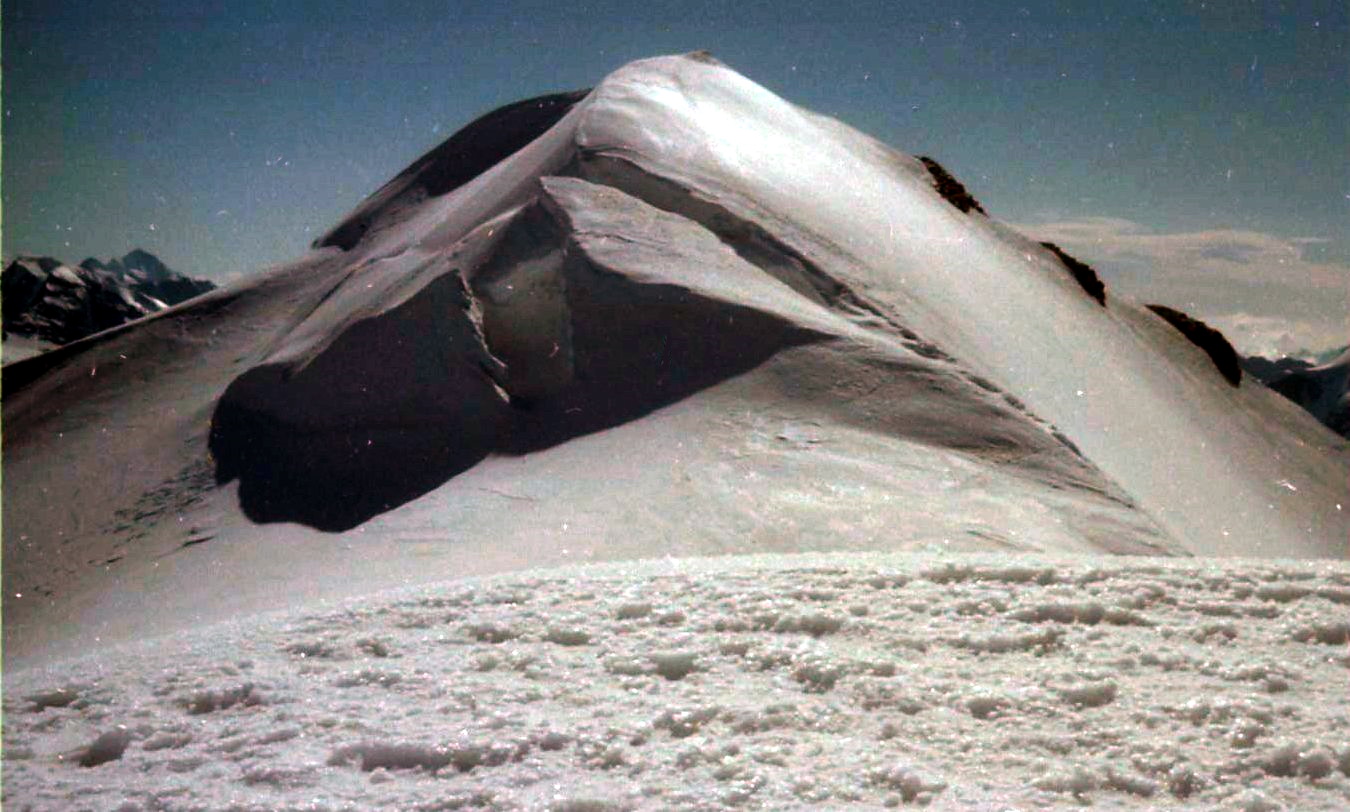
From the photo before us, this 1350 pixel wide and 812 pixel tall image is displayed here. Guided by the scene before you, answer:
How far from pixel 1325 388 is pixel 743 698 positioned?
202 feet

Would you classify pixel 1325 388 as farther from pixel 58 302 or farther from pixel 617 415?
pixel 58 302

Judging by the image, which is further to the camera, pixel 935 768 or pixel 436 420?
pixel 436 420

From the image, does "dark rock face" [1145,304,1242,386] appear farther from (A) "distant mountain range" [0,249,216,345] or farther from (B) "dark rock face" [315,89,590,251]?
(A) "distant mountain range" [0,249,216,345]

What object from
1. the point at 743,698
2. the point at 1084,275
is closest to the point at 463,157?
the point at 1084,275

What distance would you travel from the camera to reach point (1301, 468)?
11.8 meters

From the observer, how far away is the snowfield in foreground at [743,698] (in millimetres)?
1630

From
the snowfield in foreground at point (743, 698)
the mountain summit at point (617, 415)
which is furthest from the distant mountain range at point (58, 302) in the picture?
the snowfield in foreground at point (743, 698)

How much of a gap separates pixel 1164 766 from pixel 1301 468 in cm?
1181

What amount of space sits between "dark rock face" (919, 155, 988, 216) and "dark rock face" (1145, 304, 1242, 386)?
3.13m

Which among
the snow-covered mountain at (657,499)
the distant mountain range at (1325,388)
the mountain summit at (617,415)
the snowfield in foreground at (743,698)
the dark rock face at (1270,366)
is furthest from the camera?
the dark rock face at (1270,366)

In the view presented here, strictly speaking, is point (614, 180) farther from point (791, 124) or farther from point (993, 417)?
point (791, 124)

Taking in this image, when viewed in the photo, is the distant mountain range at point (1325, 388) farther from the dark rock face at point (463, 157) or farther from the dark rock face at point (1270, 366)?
the dark rock face at point (463, 157)

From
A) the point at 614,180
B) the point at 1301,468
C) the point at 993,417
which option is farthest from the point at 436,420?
the point at 1301,468

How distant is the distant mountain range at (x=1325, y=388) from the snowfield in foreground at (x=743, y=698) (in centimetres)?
5444
